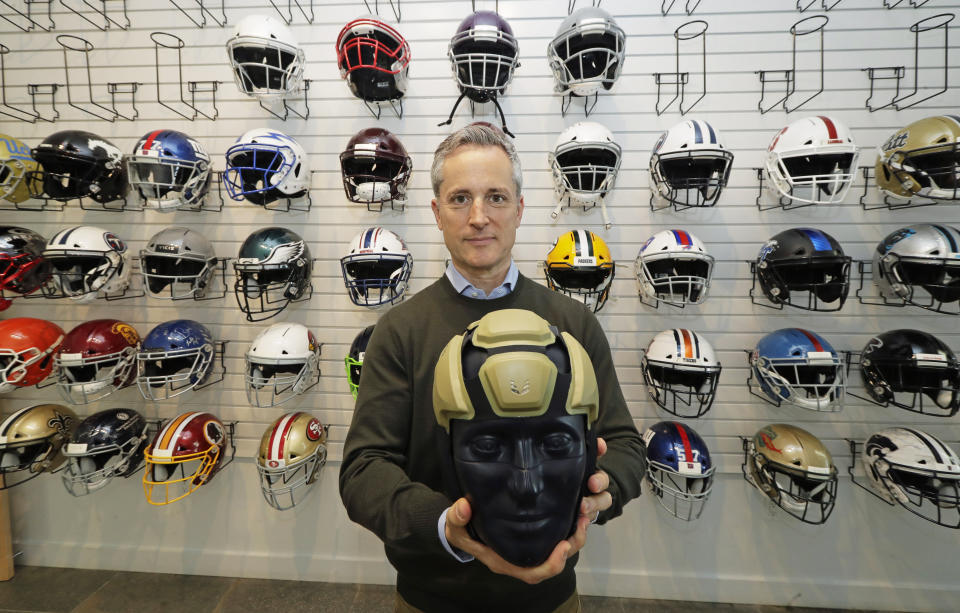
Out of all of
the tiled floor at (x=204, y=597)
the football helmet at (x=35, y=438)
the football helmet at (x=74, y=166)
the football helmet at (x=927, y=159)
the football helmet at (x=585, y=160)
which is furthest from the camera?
the tiled floor at (x=204, y=597)

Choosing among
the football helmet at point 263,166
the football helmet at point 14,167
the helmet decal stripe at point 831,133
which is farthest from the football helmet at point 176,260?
the helmet decal stripe at point 831,133

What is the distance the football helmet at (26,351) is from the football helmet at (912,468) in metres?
5.50

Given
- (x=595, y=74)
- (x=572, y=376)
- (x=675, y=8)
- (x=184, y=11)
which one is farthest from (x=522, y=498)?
(x=184, y=11)

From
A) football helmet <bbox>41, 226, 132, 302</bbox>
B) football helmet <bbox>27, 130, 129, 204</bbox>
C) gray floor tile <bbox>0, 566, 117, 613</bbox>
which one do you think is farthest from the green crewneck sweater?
gray floor tile <bbox>0, 566, 117, 613</bbox>

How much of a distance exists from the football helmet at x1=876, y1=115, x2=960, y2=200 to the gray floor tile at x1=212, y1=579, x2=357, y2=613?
14.8 feet

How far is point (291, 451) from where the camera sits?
256 centimetres

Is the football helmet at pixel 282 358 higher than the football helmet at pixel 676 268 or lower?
lower

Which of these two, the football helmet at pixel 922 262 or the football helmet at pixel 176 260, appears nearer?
the football helmet at pixel 922 262

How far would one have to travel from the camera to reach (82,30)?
2.95 metres

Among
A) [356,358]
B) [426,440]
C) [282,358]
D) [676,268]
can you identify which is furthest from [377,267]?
[676,268]

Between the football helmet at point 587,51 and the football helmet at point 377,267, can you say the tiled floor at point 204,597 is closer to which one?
the football helmet at point 377,267

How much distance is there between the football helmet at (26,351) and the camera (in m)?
2.54

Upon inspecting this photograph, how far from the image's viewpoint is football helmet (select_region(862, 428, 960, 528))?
226 centimetres

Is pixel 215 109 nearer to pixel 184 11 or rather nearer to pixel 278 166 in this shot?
pixel 184 11
